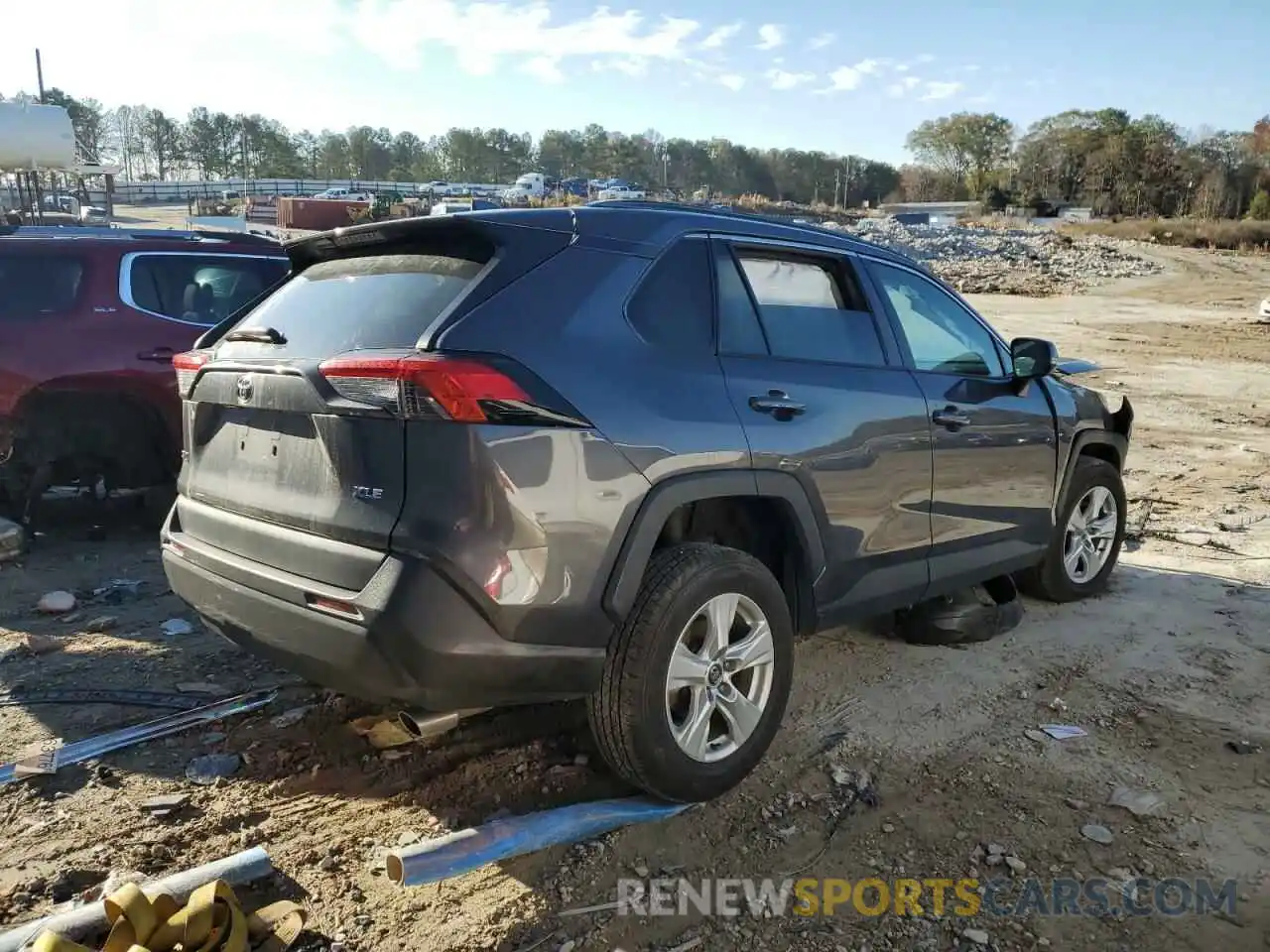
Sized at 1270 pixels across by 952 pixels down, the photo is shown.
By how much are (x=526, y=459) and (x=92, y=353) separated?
443 cm

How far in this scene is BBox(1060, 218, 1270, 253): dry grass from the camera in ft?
192

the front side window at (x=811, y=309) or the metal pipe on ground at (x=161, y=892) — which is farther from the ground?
the front side window at (x=811, y=309)

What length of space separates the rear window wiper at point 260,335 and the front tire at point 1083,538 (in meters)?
3.88

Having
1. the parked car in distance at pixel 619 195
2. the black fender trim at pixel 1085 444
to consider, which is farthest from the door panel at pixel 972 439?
the parked car in distance at pixel 619 195

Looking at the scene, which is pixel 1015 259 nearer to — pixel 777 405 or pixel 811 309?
pixel 811 309

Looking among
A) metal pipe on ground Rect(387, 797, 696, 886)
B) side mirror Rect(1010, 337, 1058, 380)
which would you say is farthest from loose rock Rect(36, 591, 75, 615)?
side mirror Rect(1010, 337, 1058, 380)

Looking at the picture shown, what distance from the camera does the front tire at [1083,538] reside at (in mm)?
5168

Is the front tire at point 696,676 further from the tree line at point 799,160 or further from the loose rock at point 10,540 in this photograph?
the tree line at point 799,160

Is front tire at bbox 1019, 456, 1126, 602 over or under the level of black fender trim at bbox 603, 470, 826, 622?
under

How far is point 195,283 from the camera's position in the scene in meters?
6.39

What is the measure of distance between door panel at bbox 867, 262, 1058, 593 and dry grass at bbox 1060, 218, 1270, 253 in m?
61.0

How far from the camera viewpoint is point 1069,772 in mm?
3484

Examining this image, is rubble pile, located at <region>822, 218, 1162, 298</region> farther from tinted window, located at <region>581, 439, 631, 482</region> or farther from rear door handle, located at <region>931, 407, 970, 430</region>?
tinted window, located at <region>581, 439, 631, 482</region>

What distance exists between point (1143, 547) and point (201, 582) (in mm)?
5919
